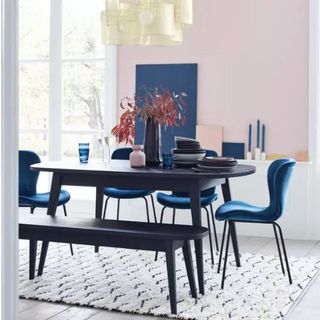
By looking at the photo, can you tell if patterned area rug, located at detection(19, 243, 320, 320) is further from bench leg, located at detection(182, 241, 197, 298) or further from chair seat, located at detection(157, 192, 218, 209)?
chair seat, located at detection(157, 192, 218, 209)

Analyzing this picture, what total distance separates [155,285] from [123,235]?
564 mm

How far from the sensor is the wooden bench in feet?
11.5

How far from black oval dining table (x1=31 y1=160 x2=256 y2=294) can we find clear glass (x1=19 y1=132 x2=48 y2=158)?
263 cm

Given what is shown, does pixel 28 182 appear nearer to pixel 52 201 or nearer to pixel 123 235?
pixel 52 201

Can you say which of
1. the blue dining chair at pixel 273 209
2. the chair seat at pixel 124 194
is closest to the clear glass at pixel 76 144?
the chair seat at pixel 124 194

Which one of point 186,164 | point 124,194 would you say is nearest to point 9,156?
point 186,164

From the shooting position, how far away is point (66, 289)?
3.88 meters

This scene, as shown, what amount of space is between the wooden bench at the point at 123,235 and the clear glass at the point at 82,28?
312 cm

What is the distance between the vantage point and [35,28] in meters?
7.06

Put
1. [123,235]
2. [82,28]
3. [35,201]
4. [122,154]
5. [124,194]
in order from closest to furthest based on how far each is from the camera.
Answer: [123,235] < [35,201] < [124,194] < [122,154] < [82,28]

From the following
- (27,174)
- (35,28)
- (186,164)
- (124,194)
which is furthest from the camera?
(35,28)

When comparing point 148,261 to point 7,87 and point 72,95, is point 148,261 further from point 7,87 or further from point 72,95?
point 7,87

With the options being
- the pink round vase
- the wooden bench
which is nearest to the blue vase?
the pink round vase

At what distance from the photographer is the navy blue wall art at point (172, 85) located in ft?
20.3
